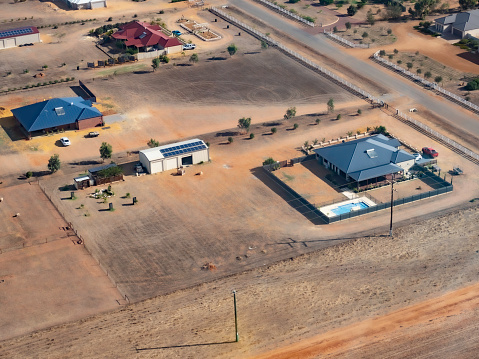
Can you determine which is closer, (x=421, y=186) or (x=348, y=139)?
(x=421, y=186)

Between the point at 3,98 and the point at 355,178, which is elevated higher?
the point at 355,178

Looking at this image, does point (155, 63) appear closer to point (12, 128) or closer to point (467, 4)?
point (12, 128)

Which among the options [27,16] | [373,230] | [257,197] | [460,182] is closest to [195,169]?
[257,197]

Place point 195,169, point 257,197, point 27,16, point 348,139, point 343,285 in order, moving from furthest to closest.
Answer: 1. point 27,16
2. point 348,139
3. point 195,169
4. point 257,197
5. point 343,285

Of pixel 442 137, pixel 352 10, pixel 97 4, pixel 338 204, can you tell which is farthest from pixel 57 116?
pixel 352 10

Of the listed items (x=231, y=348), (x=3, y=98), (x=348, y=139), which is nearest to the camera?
(x=231, y=348)

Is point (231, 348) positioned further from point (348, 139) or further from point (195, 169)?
point (348, 139)

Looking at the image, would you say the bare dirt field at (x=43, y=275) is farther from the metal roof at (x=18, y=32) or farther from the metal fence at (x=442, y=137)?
the metal roof at (x=18, y=32)
